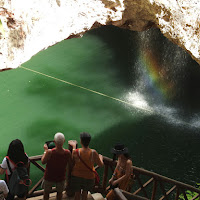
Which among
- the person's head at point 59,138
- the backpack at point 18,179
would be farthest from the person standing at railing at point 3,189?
the person's head at point 59,138

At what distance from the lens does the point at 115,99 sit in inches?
444

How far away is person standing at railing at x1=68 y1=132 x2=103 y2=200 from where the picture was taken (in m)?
4.22

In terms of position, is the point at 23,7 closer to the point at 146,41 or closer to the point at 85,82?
the point at 85,82

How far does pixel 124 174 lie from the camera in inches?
177

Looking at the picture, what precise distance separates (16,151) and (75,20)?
10.1ft

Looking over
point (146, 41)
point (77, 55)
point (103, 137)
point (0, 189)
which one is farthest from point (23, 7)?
point (146, 41)

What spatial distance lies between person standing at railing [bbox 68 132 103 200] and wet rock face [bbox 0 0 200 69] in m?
1.80

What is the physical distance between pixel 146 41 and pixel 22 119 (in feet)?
24.3

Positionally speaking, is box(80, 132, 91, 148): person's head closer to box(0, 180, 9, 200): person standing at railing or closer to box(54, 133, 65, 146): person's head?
box(54, 133, 65, 146): person's head

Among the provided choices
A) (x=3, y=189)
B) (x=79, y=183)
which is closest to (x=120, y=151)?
(x=79, y=183)

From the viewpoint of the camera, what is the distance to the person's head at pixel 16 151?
3875 millimetres

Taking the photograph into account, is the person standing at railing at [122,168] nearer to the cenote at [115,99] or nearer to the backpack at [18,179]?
the backpack at [18,179]

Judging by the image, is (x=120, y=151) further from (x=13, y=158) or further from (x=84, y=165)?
(x=13, y=158)

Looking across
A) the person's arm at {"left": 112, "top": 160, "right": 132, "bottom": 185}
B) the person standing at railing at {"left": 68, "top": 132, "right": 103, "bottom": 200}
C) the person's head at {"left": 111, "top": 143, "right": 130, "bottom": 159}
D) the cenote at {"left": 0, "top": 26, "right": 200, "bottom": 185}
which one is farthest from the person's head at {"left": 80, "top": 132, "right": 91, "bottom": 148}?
the cenote at {"left": 0, "top": 26, "right": 200, "bottom": 185}
